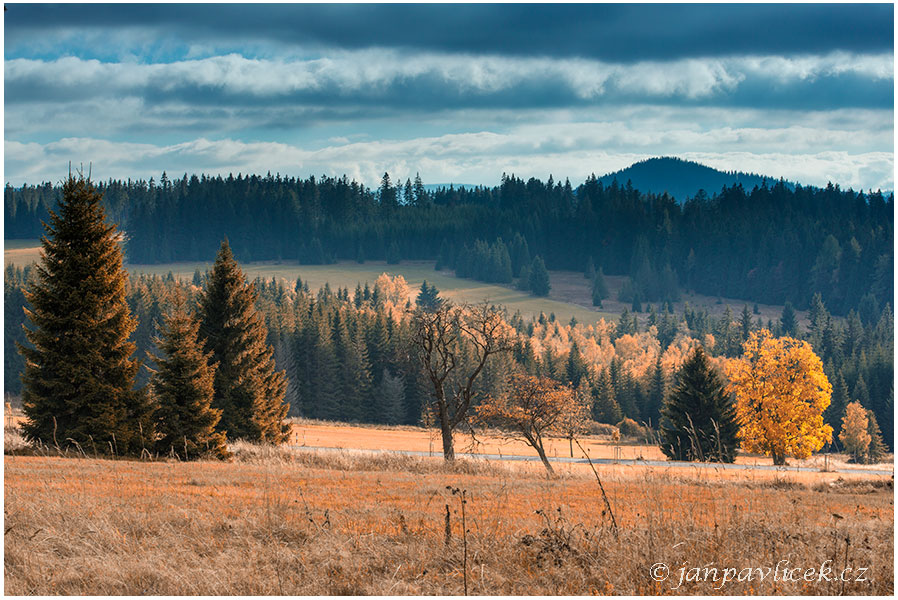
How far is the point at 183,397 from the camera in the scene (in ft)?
79.6

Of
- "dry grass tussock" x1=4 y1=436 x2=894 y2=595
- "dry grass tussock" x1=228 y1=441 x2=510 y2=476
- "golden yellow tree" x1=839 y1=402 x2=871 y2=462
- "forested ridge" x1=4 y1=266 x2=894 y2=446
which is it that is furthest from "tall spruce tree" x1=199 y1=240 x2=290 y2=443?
"golden yellow tree" x1=839 y1=402 x2=871 y2=462

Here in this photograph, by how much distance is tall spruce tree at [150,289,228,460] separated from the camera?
77.7ft

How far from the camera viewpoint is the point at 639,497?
12.4m

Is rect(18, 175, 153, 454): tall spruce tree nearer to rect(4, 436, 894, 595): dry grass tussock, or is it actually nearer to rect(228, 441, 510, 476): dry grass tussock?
rect(228, 441, 510, 476): dry grass tussock

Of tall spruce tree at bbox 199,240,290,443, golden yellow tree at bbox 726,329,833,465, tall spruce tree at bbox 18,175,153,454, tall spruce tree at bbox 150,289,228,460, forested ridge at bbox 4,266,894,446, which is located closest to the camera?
tall spruce tree at bbox 18,175,153,454

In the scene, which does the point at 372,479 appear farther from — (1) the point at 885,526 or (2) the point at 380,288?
(2) the point at 380,288

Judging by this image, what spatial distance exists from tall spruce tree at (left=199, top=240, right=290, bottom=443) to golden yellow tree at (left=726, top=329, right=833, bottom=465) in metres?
34.4

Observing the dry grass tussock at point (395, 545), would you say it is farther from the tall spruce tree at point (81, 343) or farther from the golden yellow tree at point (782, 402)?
the golden yellow tree at point (782, 402)

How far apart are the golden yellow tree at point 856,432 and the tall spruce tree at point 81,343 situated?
80.7m

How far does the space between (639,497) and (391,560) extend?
18.3 ft

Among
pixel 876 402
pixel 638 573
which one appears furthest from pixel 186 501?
pixel 876 402

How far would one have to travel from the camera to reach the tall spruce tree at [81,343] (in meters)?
22.6

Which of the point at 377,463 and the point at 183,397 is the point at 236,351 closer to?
the point at 183,397

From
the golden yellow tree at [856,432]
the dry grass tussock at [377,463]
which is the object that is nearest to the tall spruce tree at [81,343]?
the dry grass tussock at [377,463]
